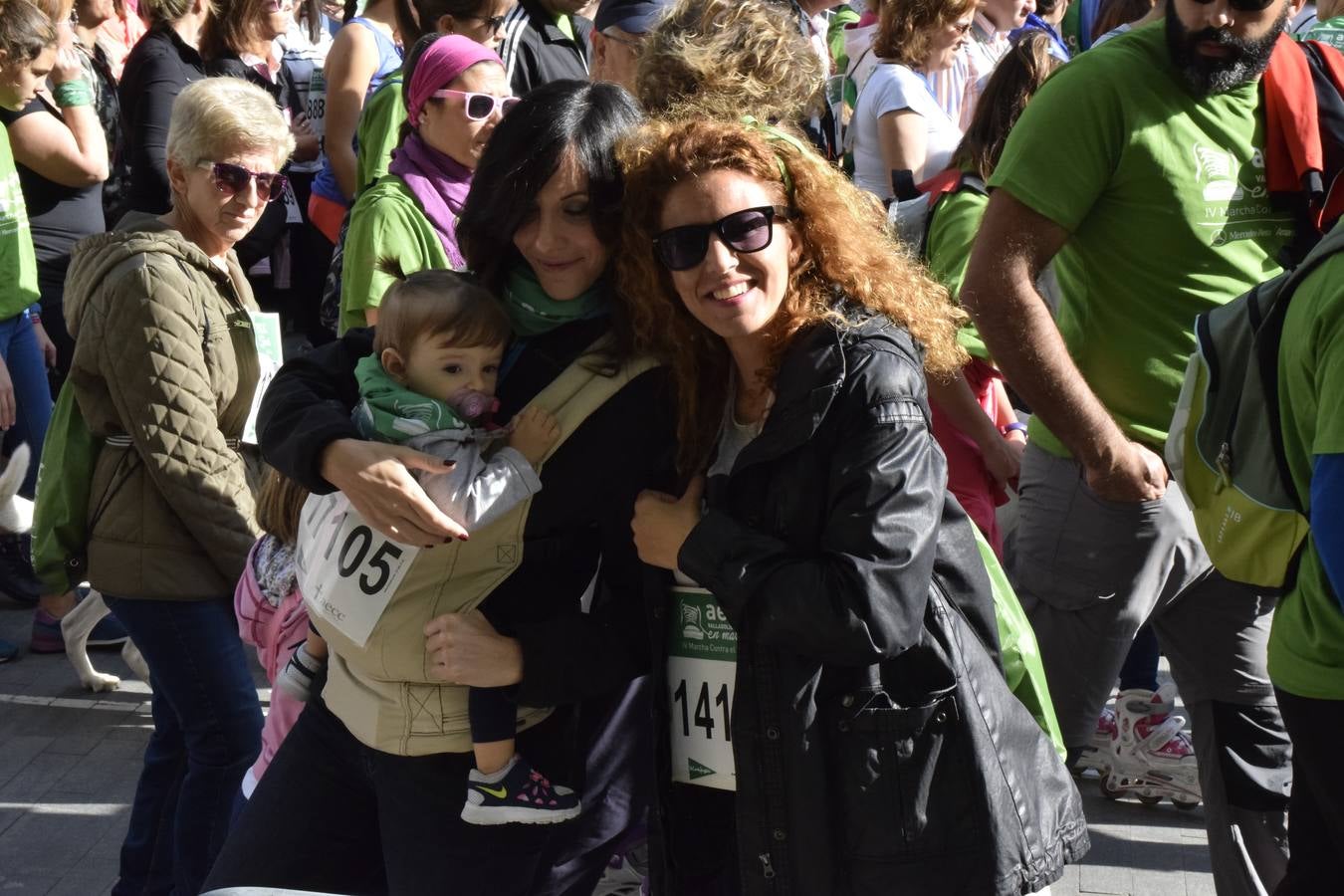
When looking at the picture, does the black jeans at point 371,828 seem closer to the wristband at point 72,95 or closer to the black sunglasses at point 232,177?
the black sunglasses at point 232,177

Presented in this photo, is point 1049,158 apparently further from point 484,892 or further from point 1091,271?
point 484,892

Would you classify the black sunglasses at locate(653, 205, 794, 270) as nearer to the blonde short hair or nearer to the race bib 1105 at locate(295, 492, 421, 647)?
the race bib 1105 at locate(295, 492, 421, 647)

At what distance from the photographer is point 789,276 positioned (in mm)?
2219

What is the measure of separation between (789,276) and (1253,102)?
1415mm


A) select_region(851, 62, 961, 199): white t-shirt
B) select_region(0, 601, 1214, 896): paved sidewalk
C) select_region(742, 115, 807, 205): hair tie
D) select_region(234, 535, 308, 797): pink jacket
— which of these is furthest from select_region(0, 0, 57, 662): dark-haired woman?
select_region(742, 115, 807, 205): hair tie

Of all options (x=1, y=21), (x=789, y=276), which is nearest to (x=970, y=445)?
(x=789, y=276)

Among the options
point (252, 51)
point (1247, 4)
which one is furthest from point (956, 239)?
point (252, 51)

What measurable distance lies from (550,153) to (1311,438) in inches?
48.7

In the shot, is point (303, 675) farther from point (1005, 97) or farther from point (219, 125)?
point (1005, 97)

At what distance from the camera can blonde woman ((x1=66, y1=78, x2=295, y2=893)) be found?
3154 millimetres

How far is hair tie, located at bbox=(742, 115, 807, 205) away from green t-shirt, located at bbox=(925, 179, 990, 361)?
1582mm

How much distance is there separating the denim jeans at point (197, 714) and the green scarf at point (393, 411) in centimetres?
109

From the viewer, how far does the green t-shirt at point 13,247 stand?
4898 millimetres

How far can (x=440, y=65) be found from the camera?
3646 millimetres
